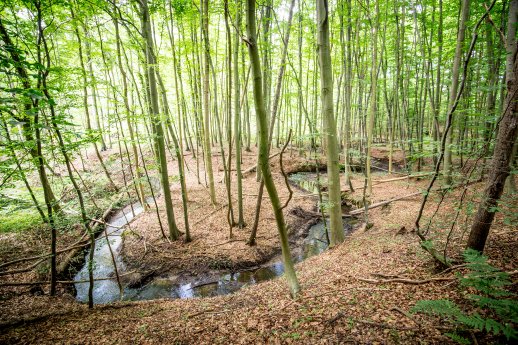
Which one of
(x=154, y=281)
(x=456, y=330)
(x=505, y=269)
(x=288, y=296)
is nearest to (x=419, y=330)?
(x=456, y=330)

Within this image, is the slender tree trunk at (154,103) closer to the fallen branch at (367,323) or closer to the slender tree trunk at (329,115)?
the slender tree trunk at (329,115)

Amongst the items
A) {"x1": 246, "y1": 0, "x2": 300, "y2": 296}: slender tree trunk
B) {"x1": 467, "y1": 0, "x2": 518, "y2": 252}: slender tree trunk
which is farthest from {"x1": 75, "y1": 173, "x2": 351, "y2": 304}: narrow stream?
{"x1": 467, "y1": 0, "x2": 518, "y2": 252}: slender tree trunk

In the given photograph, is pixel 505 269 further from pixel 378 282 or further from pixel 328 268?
pixel 328 268

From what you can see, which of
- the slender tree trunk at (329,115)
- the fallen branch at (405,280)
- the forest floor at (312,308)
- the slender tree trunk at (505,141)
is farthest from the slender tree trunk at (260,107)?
the slender tree trunk at (505,141)

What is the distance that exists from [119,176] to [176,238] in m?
9.40

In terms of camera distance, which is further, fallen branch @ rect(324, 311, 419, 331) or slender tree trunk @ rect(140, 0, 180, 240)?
slender tree trunk @ rect(140, 0, 180, 240)

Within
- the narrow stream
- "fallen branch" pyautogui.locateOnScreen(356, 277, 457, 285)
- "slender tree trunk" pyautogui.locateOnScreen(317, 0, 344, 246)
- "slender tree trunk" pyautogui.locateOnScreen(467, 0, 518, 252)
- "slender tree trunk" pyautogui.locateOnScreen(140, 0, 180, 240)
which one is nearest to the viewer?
"slender tree trunk" pyautogui.locateOnScreen(467, 0, 518, 252)

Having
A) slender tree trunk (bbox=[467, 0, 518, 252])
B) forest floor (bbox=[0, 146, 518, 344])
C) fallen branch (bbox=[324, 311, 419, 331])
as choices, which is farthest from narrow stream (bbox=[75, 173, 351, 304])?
slender tree trunk (bbox=[467, 0, 518, 252])

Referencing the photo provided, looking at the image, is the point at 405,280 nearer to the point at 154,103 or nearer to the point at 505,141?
the point at 505,141

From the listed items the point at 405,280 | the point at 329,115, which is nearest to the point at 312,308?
the point at 405,280

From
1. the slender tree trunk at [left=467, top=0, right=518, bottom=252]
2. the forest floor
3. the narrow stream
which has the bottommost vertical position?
the narrow stream

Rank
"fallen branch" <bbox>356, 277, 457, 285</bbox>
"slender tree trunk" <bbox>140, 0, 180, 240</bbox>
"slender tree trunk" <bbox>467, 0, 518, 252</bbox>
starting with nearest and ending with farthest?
"slender tree trunk" <bbox>467, 0, 518, 252</bbox>
"fallen branch" <bbox>356, 277, 457, 285</bbox>
"slender tree trunk" <bbox>140, 0, 180, 240</bbox>

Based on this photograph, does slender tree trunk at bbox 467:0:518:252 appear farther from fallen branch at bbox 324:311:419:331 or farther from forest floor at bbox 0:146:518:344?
fallen branch at bbox 324:311:419:331

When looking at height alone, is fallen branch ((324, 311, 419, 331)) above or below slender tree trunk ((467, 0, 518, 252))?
below
